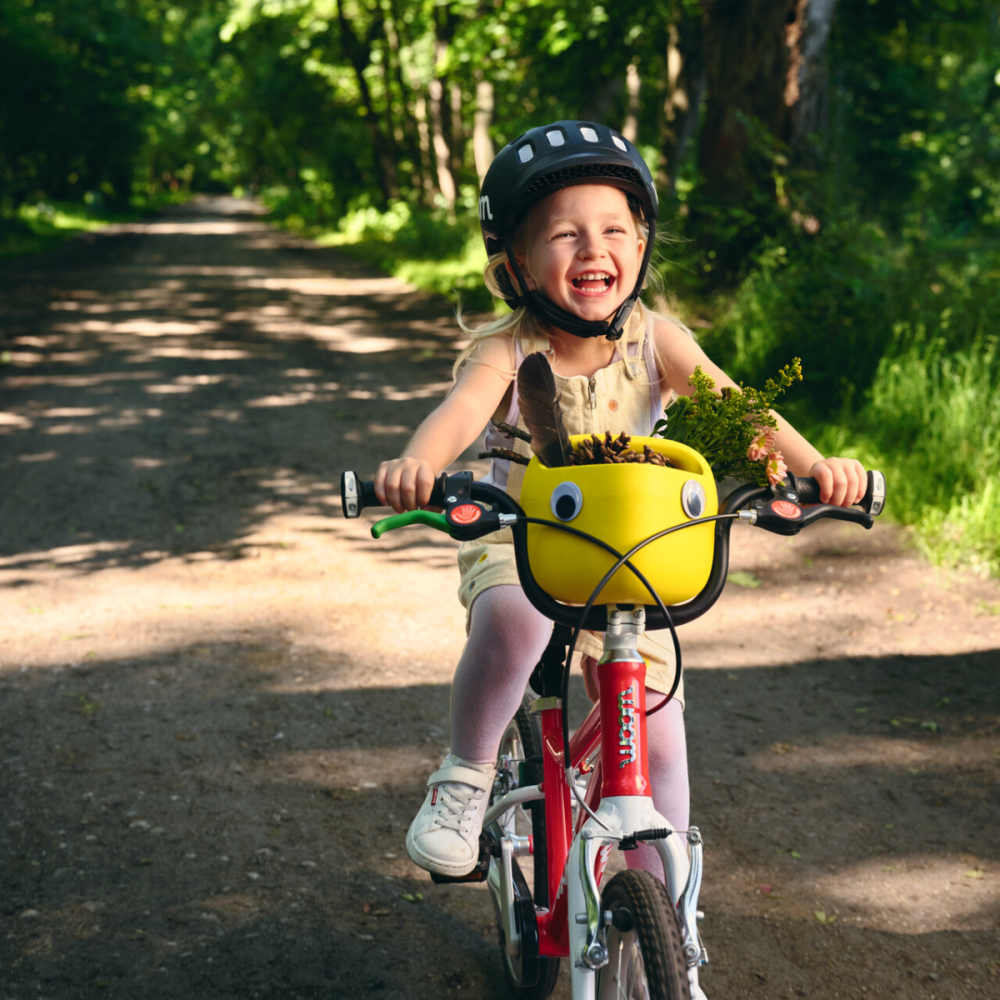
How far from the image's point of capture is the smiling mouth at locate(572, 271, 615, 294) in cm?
220

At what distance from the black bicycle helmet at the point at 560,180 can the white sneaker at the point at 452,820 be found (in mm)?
1006

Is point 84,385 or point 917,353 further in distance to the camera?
point 84,385

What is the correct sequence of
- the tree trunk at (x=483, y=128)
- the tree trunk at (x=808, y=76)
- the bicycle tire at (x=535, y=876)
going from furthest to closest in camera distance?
the tree trunk at (x=483, y=128) < the tree trunk at (x=808, y=76) < the bicycle tire at (x=535, y=876)

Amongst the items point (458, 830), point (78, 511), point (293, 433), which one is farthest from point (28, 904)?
point (293, 433)

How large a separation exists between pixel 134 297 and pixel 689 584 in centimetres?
1542

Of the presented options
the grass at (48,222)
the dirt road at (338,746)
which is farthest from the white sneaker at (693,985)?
the grass at (48,222)

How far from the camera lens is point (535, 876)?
2465 millimetres

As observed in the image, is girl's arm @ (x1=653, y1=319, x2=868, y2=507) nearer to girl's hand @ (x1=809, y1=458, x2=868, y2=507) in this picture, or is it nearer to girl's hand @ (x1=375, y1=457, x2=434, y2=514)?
girl's hand @ (x1=809, y1=458, x2=868, y2=507)

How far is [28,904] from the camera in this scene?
287cm

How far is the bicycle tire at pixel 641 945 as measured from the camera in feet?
5.03

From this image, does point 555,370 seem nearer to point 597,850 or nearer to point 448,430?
point 448,430

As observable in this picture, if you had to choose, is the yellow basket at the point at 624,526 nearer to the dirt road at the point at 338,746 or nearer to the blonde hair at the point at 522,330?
the blonde hair at the point at 522,330

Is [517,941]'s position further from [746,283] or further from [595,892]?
[746,283]

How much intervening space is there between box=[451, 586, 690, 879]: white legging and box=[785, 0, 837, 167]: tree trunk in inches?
297
